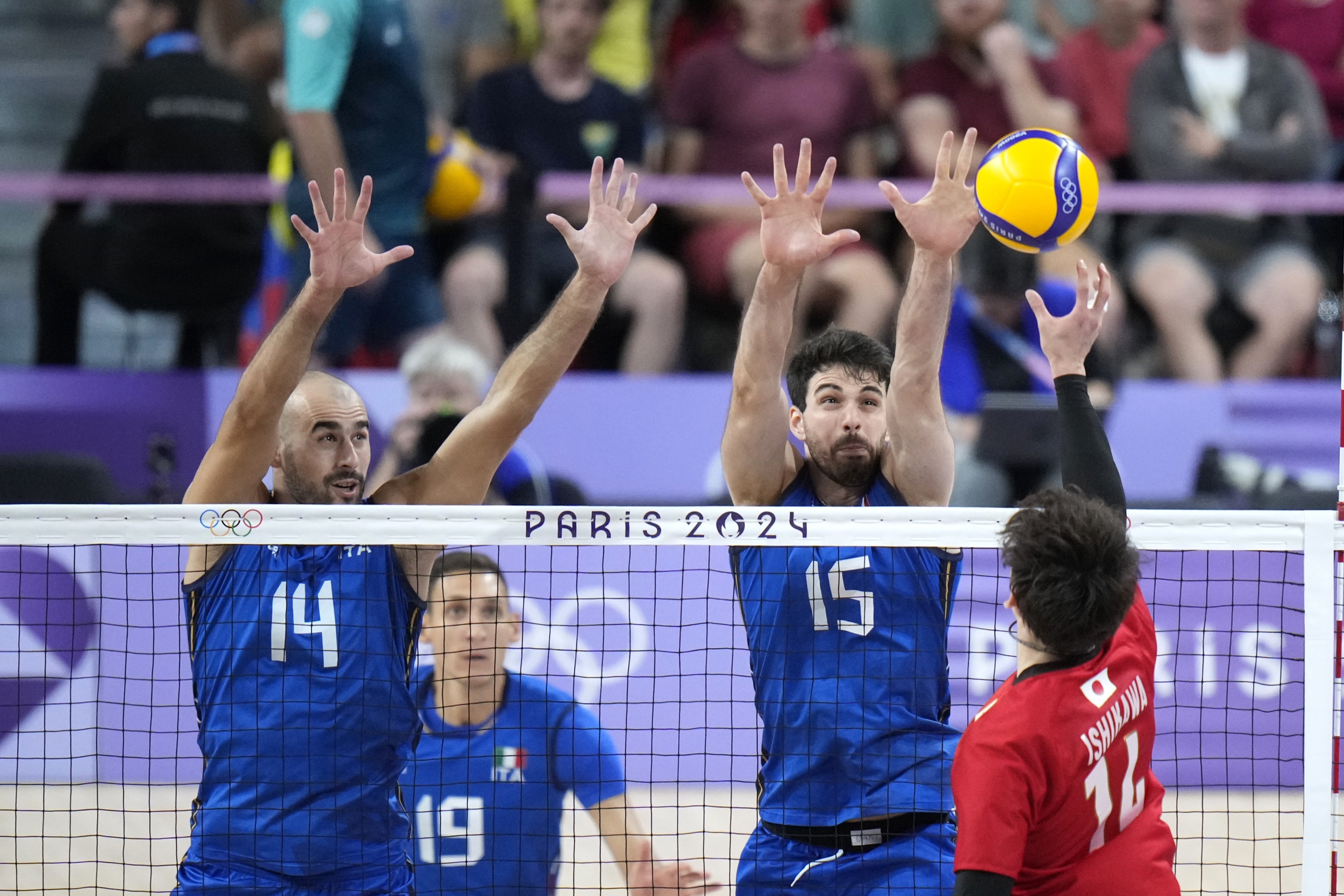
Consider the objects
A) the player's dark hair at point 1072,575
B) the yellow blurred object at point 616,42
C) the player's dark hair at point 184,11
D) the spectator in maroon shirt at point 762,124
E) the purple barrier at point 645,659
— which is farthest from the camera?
the yellow blurred object at point 616,42

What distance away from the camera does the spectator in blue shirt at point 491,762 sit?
5.30 m

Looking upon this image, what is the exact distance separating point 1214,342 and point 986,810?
694 cm

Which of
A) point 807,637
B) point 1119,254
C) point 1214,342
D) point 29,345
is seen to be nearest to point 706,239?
point 1119,254

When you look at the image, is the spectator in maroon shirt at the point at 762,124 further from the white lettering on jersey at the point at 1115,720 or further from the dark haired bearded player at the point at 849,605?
the white lettering on jersey at the point at 1115,720

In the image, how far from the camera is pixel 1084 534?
3.35 meters

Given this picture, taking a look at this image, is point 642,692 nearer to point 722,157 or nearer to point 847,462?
point 847,462

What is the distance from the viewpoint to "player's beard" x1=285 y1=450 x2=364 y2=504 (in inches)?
182

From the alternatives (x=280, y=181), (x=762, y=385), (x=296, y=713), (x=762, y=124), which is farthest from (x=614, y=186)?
(x=280, y=181)

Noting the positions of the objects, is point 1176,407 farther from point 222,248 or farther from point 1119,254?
point 222,248

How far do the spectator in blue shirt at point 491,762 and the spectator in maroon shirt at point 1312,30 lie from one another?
6988mm

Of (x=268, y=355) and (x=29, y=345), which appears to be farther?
(x=29, y=345)

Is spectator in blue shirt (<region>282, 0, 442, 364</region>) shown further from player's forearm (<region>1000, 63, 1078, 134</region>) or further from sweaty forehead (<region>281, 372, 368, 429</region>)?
player's forearm (<region>1000, 63, 1078, 134</region>)

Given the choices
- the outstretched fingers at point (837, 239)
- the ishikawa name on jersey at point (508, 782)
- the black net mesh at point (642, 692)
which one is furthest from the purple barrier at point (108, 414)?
the outstretched fingers at point (837, 239)

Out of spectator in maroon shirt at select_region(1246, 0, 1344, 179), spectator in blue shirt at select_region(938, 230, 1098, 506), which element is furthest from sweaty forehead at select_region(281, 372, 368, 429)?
spectator in maroon shirt at select_region(1246, 0, 1344, 179)
